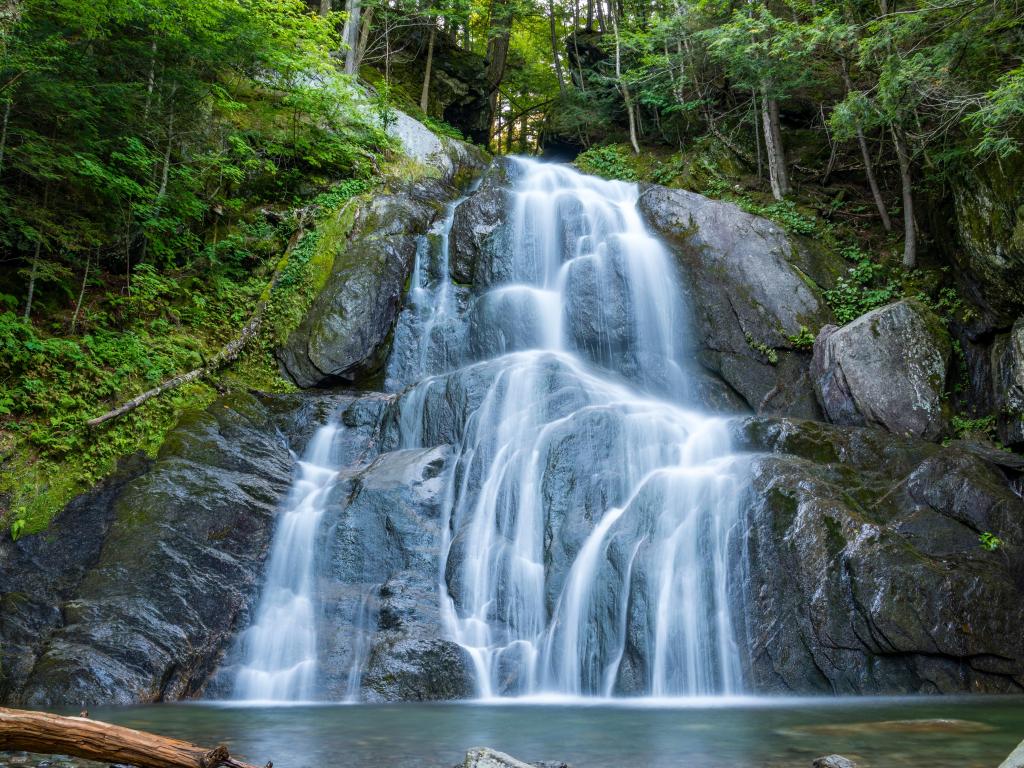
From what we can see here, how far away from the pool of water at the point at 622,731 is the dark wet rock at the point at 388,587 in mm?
487

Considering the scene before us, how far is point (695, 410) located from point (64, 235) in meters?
9.43

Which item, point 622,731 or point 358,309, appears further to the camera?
point 358,309

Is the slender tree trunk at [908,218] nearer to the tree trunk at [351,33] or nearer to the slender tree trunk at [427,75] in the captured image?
the tree trunk at [351,33]

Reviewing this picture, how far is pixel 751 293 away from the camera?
12.2 meters

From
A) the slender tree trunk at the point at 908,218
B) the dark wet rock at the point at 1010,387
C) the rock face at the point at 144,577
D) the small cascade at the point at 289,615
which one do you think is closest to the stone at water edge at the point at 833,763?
the small cascade at the point at 289,615

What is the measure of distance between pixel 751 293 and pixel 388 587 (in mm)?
7939

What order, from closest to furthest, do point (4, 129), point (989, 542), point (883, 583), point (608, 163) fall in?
point (883, 583) → point (989, 542) → point (4, 129) → point (608, 163)

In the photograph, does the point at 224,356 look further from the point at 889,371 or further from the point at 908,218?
the point at 908,218

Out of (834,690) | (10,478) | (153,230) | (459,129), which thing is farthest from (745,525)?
(459,129)

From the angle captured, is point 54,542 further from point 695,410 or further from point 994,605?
point 994,605

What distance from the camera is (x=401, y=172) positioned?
16.0 metres

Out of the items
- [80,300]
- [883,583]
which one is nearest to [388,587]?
[883,583]

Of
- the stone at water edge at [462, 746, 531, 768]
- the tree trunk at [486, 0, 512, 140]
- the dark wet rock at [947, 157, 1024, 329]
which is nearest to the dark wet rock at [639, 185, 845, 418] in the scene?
the dark wet rock at [947, 157, 1024, 329]

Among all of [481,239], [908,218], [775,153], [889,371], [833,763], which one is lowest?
[833,763]
